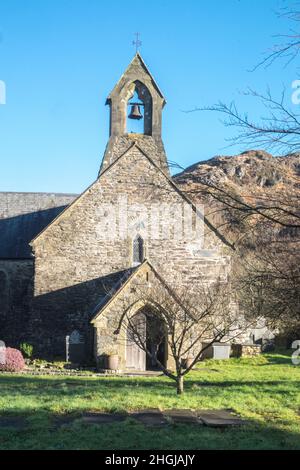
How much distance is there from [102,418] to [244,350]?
1738 cm

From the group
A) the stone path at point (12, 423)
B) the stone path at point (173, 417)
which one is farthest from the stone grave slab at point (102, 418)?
the stone path at point (12, 423)

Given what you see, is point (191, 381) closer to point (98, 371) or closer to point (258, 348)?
point (98, 371)

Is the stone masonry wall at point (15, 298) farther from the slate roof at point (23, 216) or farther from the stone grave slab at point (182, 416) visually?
the stone grave slab at point (182, 416)

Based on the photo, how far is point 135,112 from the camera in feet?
91.1

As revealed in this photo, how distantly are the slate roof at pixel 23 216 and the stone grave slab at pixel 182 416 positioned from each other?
65.3 ft

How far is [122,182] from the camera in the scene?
2567 cm

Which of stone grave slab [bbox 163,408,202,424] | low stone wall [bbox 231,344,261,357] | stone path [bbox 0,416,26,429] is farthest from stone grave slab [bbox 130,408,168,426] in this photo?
low stone wall [bbox 231,344,261,357]

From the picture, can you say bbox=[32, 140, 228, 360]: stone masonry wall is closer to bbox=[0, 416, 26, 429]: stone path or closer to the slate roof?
the slate roof

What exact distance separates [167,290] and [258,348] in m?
7.75

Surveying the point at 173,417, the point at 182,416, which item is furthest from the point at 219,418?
the point at 173,417

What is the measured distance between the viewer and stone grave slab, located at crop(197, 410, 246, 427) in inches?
364

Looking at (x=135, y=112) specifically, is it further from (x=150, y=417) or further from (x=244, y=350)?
(x=150, y=417)

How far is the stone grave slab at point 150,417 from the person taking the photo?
9219 millimetres
